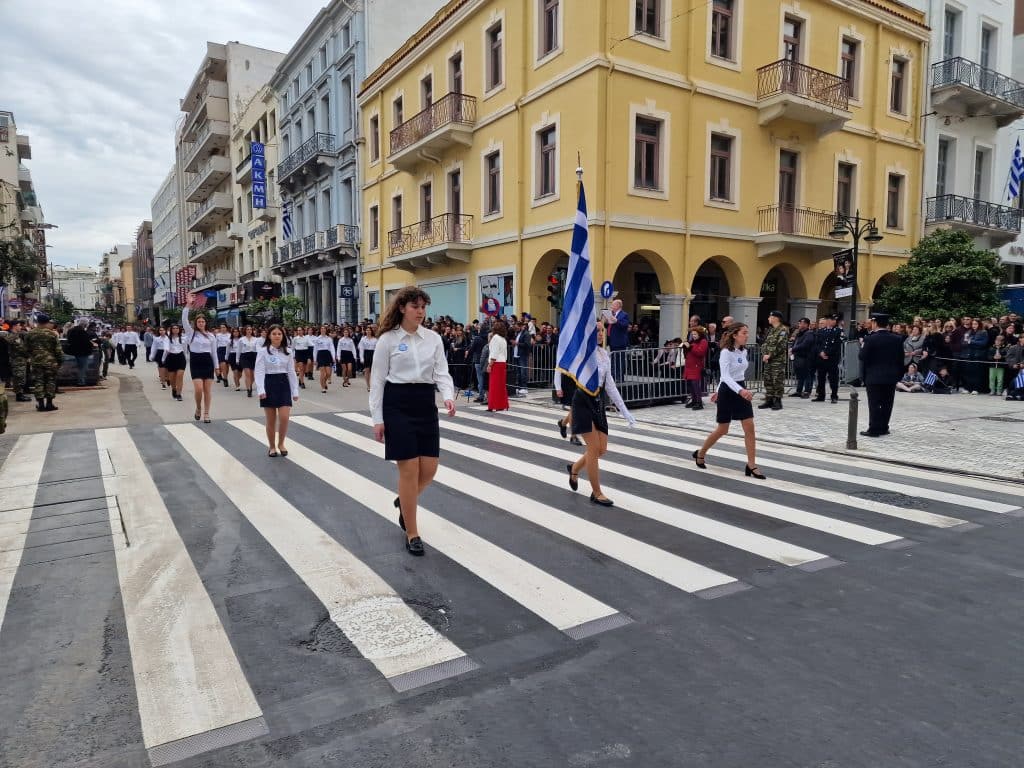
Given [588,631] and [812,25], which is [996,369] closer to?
[812,25]

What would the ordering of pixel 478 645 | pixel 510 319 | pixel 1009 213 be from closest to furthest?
1. pixel 478 645
2. pixel 510 319
3. pixel 1009 213

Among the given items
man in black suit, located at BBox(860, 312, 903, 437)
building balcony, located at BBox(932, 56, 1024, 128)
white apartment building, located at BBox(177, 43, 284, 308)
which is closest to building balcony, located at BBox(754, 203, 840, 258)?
building balcony, located at BBox(932, 56, 1024, 128)

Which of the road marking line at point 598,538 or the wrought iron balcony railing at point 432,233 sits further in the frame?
the wrought iron balcony railing at point 432,233

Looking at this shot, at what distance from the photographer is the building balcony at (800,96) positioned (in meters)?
19.7

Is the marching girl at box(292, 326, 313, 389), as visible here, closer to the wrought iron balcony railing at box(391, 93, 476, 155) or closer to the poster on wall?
the poster on wall

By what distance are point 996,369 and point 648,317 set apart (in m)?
9.91

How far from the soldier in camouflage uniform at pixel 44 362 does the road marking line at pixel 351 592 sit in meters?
8.89

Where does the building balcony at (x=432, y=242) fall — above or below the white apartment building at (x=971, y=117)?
below

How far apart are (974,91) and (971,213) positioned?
4255 millimetres

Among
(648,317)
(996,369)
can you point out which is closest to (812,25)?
(648,317)

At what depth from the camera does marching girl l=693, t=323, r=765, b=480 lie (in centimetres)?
758

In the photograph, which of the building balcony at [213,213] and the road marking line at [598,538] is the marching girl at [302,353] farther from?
the building balcony at [213,213]

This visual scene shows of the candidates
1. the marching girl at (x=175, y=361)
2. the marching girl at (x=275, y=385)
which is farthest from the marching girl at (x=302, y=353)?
the marching girl at (x=275, y=385)

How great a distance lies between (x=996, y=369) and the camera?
16109 millimetres
